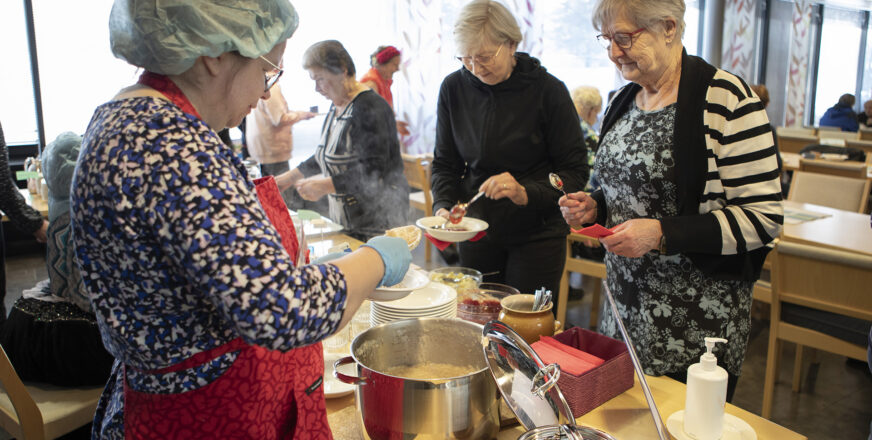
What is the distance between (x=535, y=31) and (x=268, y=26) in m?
5.35

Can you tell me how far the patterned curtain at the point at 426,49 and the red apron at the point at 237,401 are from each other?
16.3 feet

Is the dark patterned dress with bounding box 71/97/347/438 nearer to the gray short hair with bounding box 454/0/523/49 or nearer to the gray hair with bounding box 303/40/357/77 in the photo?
the gray short hair with bounding box 454/0/523/49

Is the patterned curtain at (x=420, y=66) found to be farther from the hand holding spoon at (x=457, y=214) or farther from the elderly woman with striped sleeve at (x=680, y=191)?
the elderly woman with striped sleeve at (x=680, y=191)

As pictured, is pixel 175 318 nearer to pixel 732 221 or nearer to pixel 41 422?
pixel 732 221

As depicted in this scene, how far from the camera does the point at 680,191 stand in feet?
4.80

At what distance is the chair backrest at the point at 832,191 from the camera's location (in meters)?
3.74

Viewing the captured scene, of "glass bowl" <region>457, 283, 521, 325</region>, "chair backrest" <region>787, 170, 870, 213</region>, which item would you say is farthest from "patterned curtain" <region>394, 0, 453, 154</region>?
"glass bowl" <region>457, 283, 521, 325</region>

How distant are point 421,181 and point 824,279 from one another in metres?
3.11

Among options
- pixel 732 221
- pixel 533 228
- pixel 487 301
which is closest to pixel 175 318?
pixel 487 301

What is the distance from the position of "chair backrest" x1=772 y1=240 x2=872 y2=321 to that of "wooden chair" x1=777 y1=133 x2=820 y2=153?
179 inches

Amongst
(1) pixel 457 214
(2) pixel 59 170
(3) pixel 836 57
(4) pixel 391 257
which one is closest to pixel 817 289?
(1) pixel 457 214

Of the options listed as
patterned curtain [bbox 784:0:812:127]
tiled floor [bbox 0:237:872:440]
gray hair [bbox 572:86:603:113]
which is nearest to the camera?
tiled floor [bbox 0:237:872:440]

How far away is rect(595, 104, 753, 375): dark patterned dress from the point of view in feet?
4.95

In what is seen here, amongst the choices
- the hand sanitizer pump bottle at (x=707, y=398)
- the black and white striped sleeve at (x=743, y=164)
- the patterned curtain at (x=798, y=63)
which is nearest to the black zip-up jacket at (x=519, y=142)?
the black and white striped sleeve at (x=743, y=164)
